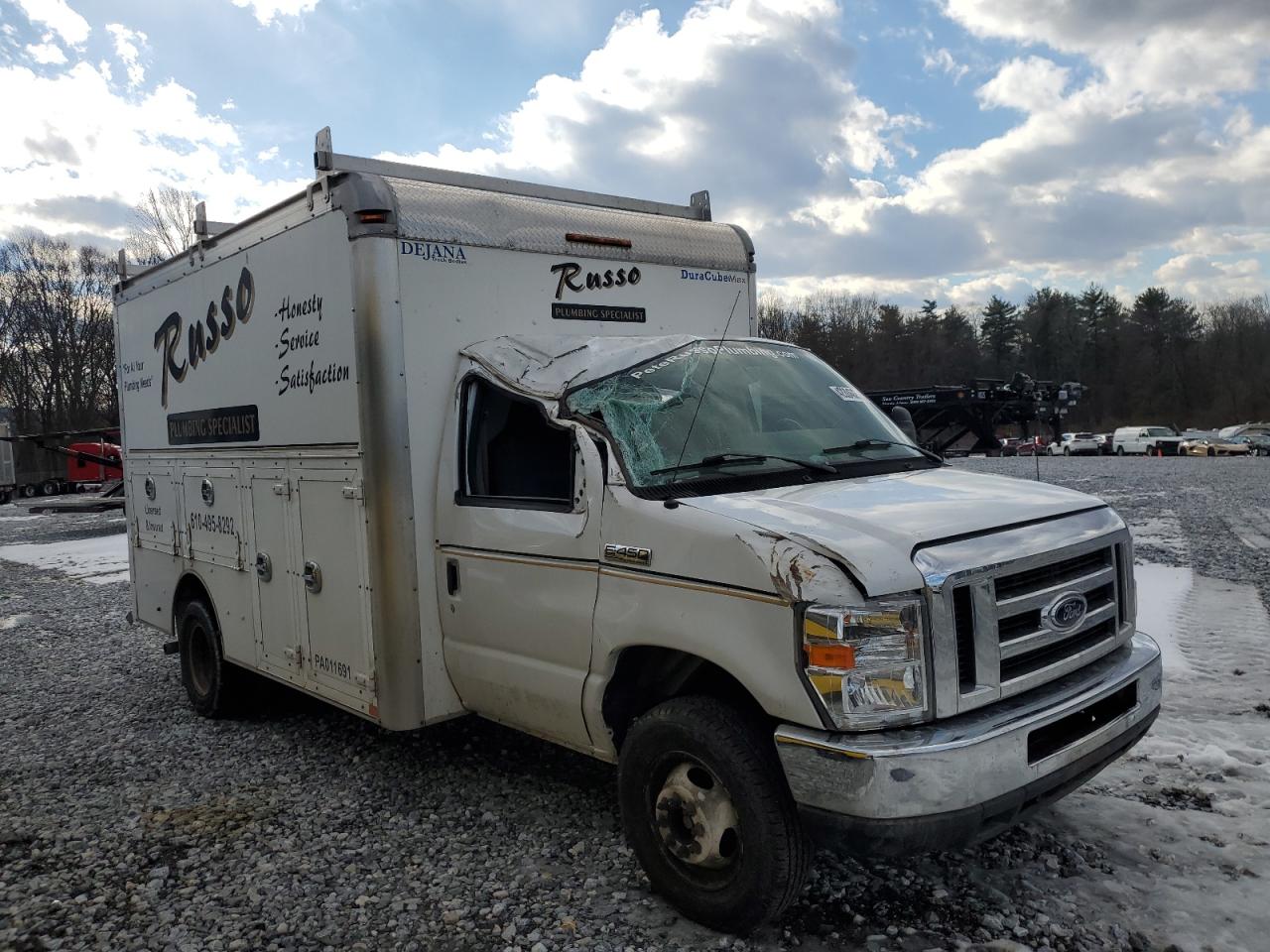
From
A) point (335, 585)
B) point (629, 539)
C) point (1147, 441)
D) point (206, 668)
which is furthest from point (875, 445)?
point (1147, 441)

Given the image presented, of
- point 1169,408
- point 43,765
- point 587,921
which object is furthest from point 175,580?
point 1169,408

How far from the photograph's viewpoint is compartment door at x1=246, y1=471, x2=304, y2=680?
5.37 meters

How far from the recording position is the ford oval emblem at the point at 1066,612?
10.8 ft

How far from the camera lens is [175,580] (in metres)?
6.79

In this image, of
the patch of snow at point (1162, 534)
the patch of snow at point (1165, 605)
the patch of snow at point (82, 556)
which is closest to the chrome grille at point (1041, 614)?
the patch of snow at point (1165, 605)

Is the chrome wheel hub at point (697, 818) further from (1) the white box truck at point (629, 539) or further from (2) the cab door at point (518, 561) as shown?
(2) the cab door at point (518, 561)

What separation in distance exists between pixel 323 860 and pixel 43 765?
8.46ft

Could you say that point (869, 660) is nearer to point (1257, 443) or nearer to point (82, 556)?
point (82, 556)

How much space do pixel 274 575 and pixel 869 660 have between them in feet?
12.8

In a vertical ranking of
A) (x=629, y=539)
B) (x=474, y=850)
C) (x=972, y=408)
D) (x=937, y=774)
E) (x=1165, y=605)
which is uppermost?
(x=972, y=408)

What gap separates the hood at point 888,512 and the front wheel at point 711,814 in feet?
2.36

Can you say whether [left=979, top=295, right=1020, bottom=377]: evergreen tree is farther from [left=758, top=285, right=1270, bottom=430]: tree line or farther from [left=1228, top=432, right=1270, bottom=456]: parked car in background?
[left=1228, top=432, right=1270, bottom=456]: parked car in background

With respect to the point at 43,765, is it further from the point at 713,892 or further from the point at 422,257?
the point at 713,892

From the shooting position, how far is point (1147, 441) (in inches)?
1813
